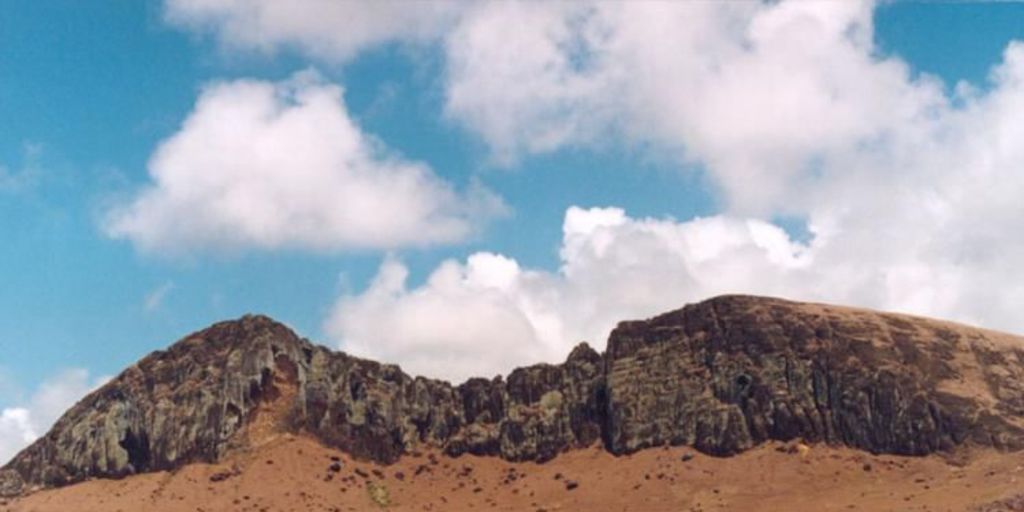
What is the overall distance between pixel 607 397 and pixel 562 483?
18.2 meters

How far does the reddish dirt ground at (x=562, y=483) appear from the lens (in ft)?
411

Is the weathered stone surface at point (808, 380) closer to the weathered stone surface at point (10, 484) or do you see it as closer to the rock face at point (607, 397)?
the rock face at point (607, 397)

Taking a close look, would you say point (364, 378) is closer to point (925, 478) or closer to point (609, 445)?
point (609, 445)

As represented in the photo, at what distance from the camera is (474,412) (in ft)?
568

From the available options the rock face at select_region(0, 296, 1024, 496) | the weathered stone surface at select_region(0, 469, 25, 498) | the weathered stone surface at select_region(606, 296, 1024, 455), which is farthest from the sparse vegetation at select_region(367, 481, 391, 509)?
the weathered stone surface at select_region(0, 469, 25, 498)

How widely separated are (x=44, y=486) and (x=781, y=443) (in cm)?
10988

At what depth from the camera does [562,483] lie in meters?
150

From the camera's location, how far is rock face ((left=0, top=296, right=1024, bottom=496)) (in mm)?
141500

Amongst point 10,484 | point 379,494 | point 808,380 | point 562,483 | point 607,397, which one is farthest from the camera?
point 607,397

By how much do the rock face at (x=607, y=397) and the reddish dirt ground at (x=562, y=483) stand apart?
340cm

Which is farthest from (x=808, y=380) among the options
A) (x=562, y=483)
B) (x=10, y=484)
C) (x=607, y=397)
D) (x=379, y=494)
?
(x=10, y=484)

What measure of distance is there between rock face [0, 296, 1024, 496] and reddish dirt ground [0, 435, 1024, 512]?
3400 millimetres

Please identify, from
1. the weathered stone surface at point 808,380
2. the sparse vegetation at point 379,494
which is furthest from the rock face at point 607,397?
the sparse vegetation at point 379,494

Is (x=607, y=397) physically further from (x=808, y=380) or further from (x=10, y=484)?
(x=10, y=484)
